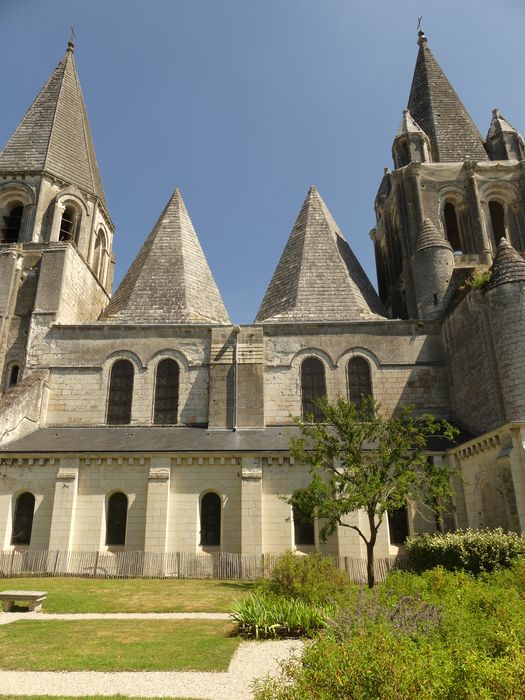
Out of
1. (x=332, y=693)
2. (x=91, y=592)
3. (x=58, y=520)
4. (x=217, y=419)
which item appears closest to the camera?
(x=332, y=693)

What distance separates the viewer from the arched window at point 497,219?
29.1m

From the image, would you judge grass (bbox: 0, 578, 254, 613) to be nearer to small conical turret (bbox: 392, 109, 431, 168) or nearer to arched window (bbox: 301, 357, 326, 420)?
arched window (bbox: 301, 357, 326, 420)

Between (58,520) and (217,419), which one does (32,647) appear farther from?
(217,419)

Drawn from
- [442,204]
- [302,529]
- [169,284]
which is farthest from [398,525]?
[442,204]

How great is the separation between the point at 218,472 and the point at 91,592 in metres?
5.89

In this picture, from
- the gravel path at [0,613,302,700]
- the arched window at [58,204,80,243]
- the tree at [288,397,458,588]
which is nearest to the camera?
the gravel path at [0,613,302,700]

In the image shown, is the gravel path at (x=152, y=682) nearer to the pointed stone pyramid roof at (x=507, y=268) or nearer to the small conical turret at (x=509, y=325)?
the small conical turret at (x=509, y=325)

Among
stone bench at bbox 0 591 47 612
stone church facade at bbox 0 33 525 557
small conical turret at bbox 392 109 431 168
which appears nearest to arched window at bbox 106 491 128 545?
stone church facade at bbox 0 33 525 557

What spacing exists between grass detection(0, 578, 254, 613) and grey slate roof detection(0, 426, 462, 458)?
172 inches

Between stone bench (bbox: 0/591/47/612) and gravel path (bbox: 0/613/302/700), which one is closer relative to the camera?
gravel path (bbox: 0/613/302/700)

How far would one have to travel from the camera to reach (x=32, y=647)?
8.44m

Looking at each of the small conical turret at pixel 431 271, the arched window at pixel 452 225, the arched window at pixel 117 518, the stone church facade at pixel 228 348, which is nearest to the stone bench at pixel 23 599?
the stone church facade at pixel 228 348

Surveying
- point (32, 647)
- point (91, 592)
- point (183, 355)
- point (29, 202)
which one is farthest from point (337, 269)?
point (32, 647)

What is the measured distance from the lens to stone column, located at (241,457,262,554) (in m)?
16.9
